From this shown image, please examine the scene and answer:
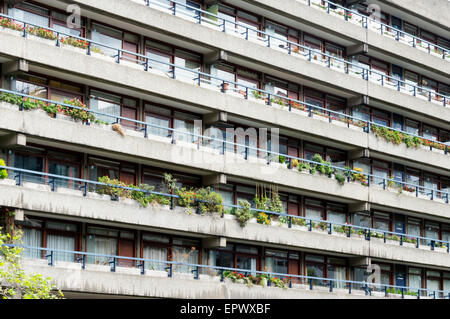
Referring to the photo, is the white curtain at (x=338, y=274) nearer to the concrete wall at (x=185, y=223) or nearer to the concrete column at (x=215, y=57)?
the concrete wall at (x=185, y=223)

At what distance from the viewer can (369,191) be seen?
43.9 m

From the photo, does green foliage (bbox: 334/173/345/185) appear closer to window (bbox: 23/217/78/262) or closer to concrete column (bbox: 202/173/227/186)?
concrete column (bbox: 202/173/227/186)

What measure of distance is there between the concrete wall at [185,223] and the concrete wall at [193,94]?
9.23 feet

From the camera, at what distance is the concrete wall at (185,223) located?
99.1 ft

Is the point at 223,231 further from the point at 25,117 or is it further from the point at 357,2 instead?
the point at 357,2

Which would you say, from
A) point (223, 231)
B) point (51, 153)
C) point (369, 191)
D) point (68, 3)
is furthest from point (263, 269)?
point (68, 3)

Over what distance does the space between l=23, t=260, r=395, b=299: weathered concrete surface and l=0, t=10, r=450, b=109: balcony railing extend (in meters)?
9.19

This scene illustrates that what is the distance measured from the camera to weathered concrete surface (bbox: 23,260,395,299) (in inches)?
1168

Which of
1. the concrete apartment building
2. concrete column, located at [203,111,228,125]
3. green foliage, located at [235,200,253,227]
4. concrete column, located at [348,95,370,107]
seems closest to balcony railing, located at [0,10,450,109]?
the concrete apartment building

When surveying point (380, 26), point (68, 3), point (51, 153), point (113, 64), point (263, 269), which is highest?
point (380, 26)

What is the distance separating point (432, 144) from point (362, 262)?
415 inches

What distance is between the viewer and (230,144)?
38.8 meters

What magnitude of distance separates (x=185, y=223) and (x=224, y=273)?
3.07 metres

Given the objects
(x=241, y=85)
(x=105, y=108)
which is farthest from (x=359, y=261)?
(x=105, y=108)
